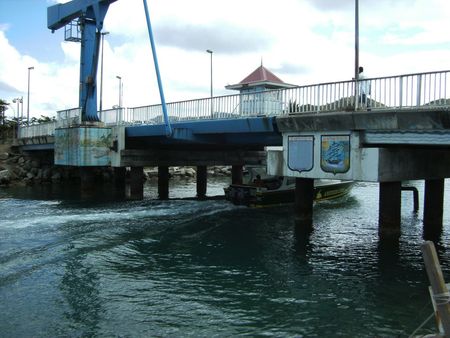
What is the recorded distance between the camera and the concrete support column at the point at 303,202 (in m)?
21.3

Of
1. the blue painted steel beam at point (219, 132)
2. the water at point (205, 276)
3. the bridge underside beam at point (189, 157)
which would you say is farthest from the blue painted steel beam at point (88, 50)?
the water at point (205, 276)

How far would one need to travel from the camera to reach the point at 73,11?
3272cm

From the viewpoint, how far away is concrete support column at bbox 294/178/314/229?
837 inches

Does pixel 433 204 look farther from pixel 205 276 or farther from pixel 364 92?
pixel 205 276

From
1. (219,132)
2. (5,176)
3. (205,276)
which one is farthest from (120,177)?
(205,276)

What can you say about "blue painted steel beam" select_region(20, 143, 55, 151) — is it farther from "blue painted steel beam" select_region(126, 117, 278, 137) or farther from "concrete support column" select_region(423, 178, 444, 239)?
"concrete support column" select_region(423, 178, 444, 239)

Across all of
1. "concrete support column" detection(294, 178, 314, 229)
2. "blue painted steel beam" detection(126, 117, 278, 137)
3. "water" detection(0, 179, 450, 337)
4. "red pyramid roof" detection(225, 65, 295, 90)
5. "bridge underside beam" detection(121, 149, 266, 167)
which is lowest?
"water" detection(0, 179, 450, 337)

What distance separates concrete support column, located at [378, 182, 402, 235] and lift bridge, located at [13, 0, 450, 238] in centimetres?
4

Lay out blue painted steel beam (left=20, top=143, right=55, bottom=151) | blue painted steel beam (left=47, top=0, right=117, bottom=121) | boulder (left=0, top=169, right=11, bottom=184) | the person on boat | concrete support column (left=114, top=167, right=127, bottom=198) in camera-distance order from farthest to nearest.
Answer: boulder (left=0, top=169, right=11, bottom=184)
blue painted steel beam (left=20, top=143, right=55, bottom=151)
concrete support column (left=114, top=167, right=127, bottom=198)
blue painted steel beam (left=47, top=0, right=117, bottom=121)
the person on boat

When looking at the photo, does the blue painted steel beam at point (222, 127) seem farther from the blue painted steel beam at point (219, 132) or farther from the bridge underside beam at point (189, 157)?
the bridge underside beam at point (189, 157)

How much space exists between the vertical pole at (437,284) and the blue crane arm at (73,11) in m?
29.3

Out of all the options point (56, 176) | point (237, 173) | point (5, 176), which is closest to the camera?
point (237, 173)

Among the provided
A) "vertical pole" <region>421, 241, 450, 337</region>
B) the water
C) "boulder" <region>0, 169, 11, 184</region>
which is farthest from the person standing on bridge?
"boulder" <region>0, 169, 11, 184</region>

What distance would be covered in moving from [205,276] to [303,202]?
9144 millimetres
